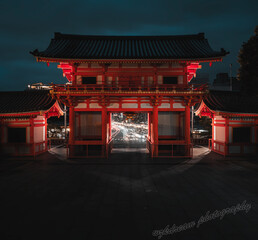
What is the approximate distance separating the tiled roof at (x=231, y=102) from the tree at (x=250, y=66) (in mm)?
2072

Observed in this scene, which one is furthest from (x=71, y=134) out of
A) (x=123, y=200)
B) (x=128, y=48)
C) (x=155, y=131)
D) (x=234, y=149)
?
(x=234, y=149)

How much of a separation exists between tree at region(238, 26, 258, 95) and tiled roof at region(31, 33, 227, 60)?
67.1 inches

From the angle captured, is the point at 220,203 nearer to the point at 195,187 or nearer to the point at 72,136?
the point at 195,187

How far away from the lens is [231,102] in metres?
16.7

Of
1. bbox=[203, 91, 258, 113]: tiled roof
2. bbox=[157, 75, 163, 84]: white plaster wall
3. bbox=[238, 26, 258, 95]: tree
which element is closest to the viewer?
bbox=[238, 26, 258, 95]: tree

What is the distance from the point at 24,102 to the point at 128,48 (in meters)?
12.2

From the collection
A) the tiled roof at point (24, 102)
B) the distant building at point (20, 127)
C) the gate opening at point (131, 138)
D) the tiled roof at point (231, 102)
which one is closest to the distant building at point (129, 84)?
the tiled roof at point (231, 102)

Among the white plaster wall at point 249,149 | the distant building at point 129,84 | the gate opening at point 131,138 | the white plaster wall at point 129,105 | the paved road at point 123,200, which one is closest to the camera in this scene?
the paved road at point 123,200

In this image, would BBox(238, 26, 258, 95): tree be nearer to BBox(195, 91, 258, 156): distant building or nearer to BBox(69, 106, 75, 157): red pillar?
BBox(195, 91, 258, 156): distant building

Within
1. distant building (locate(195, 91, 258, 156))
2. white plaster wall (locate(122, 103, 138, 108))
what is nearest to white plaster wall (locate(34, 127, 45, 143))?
white plaster wall (locate(122, 103, 138, 108))

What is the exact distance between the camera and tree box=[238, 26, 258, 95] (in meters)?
13.0

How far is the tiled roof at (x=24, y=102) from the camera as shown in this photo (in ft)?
48.7

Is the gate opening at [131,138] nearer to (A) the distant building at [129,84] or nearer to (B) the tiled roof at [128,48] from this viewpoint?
(A) the distant building at [129,84]

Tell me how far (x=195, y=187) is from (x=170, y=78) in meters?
10.7
